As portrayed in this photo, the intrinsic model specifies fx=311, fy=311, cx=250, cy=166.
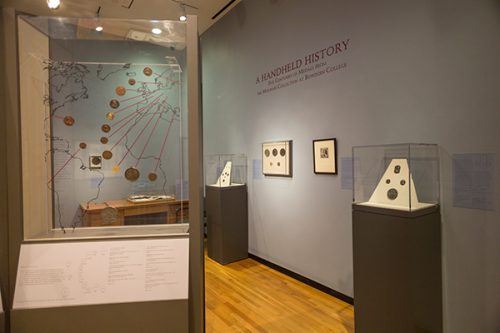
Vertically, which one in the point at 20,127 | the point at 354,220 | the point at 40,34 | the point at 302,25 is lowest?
the point at 354,220

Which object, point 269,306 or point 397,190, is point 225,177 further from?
point 397,190

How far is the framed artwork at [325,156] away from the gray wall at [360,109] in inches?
2.7

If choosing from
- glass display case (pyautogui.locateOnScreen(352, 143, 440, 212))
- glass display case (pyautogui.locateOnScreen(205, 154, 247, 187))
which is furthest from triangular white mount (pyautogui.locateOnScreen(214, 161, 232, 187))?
glass display case (pyautogui.locateOnScreen(352, 143, 440, 212))

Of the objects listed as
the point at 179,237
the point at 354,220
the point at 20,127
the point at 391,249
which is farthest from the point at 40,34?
the point at 391,249

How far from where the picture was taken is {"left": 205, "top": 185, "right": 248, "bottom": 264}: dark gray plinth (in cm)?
434

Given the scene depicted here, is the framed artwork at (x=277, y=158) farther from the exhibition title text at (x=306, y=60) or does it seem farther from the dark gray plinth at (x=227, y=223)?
the exhibition title text at (x=306, y=60)

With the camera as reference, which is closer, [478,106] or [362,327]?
[478,106]

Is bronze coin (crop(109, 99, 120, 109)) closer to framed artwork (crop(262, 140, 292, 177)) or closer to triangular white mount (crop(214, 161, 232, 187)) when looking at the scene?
framed artwork (crop(262, 140, 292, 177))

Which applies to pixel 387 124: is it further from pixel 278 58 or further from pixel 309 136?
pixel 278 58

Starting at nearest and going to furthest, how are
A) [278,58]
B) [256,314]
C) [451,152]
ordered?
[451,152] → [256,314] → [278,58]

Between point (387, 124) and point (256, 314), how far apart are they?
2121mm

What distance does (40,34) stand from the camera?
1.82 m

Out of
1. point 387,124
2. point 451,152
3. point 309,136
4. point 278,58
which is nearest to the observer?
point 451,152

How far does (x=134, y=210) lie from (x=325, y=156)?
2.09 m
